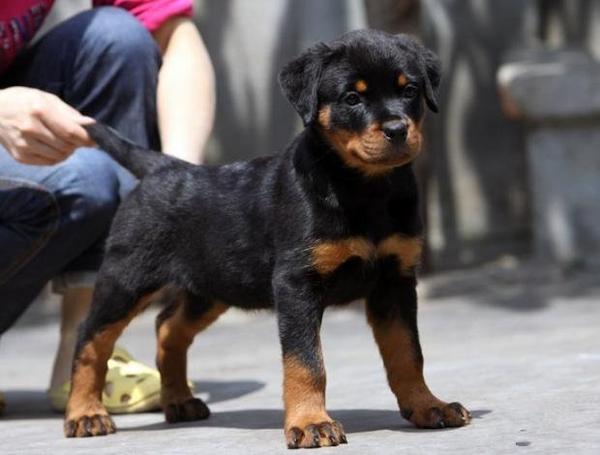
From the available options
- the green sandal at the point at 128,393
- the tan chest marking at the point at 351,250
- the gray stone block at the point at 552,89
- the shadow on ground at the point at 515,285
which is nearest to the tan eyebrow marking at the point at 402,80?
the tan chest marking at the point at 351,250

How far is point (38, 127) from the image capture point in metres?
3.88

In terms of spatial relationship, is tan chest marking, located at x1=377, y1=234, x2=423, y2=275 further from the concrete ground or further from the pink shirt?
the pink shirt

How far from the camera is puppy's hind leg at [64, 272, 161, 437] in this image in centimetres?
392

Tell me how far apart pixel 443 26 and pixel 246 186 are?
4.76m

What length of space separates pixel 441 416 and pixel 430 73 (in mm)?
873

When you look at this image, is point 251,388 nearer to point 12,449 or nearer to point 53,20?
point 12,449

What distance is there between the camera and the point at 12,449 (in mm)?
3641

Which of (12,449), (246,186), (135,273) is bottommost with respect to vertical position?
(12,449)

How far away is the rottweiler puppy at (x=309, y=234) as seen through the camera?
3426 millimetres

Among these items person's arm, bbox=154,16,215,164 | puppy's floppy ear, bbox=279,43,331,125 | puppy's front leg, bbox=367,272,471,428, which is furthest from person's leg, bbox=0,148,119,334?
puppy's front leg, bbox=367,272,471,428

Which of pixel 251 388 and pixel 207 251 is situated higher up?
pixel 207 251

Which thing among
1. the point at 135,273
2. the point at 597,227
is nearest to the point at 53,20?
the point at 597,227

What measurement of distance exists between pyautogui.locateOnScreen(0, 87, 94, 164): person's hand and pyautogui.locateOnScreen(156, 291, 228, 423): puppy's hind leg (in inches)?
22.7

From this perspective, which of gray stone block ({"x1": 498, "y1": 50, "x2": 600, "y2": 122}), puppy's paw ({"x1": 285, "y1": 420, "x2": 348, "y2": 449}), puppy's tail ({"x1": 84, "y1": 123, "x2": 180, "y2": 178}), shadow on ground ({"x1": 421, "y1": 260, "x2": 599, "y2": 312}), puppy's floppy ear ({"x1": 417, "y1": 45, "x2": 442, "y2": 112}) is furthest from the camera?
gray stone block ({"x1": 498, "y1": 50, "x2": 600, "y2": 122})
